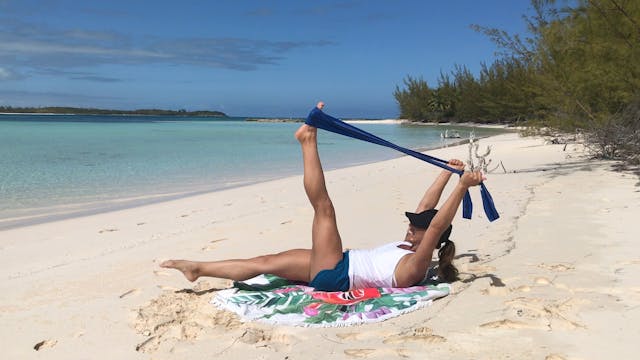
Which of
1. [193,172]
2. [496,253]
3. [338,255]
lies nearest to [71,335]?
[338,255]

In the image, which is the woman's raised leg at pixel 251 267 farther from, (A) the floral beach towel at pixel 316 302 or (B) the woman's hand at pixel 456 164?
(B) the woman's hand at pixel 456 164

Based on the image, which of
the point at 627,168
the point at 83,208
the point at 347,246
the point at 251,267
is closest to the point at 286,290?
the point at 251,267

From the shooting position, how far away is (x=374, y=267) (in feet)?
11.3

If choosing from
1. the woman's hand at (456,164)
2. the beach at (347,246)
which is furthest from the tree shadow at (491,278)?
the woman's hand at (456,164)

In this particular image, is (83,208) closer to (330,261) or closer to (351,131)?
(351,131)

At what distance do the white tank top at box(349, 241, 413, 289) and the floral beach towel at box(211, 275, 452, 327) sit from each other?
6 cm

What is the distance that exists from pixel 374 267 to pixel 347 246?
153 cm

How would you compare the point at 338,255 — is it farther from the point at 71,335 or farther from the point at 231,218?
the point at 231,218

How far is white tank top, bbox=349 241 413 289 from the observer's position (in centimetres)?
339

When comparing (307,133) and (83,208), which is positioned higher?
(307,133)

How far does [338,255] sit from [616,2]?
6860mm

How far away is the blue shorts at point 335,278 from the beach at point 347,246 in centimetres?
47

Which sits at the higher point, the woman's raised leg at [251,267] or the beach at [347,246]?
the woman's raised leg at [251,267]

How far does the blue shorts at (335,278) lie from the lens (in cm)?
336
